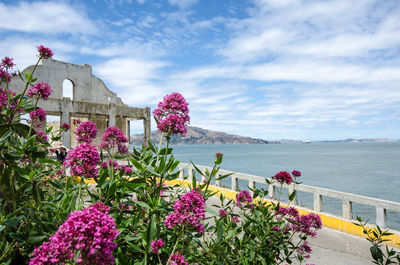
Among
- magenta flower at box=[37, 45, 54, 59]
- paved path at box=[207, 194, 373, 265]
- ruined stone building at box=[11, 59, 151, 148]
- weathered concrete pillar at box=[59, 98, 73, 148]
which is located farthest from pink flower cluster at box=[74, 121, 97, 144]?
weathered concrete pillar at box=[59, 98, 73, 148]

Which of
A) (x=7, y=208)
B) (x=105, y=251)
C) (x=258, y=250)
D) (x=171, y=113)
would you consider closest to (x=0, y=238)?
(x=7, y=208)

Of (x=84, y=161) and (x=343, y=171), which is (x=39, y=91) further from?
(x=343, y=171)

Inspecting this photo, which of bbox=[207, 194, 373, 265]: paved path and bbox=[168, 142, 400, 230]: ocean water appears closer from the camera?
bbox=[207, 194, 373, 265]: paved path

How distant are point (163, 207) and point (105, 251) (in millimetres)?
776

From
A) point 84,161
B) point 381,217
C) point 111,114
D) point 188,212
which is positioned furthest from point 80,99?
point 188,212

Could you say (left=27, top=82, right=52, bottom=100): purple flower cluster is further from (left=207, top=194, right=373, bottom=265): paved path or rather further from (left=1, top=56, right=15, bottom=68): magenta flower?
(left=207, top=194, right=373, bottom=265): paved path

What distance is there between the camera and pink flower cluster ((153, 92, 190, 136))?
232 centimetres

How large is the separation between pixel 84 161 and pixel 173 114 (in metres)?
0.90

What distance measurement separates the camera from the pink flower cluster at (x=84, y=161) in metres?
1.77

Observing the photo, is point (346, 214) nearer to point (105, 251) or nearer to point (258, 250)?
point (258, 250)

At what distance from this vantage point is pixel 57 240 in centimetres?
99

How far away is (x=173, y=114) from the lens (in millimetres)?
2381

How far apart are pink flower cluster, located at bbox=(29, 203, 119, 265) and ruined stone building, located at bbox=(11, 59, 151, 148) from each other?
18558 millimetres

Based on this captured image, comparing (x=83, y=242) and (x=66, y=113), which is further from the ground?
(x=66, y=113)
